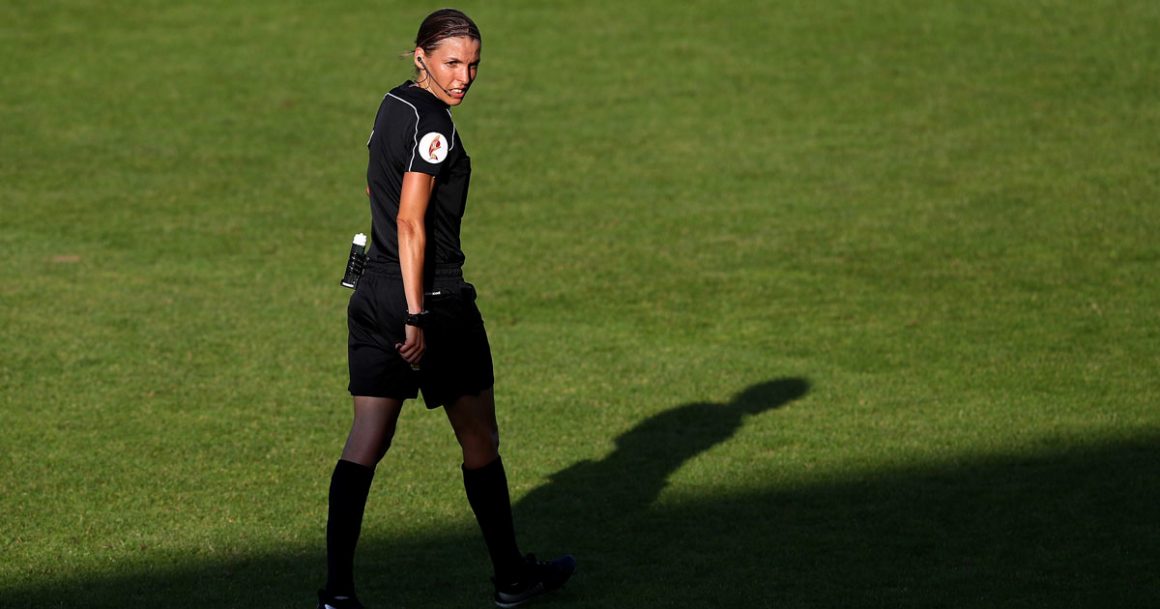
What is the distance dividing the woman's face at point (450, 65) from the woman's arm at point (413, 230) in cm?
30

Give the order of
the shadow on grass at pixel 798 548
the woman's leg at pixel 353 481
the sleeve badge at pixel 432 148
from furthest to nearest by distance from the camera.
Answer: the shadow on grass at pixel 798 548
the woman's leg at pixel 353 481
the sleeve badge at pixel 432 148

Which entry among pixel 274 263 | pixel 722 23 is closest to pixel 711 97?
pixel 722 23

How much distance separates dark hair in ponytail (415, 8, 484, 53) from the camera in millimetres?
4738

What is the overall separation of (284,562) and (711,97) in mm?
9935

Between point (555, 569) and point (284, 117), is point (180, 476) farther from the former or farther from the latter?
point (284, 117)

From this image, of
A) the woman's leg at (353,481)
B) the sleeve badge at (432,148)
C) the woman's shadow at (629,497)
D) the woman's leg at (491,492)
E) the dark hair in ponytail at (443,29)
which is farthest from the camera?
the woman's shadow at (629,497)

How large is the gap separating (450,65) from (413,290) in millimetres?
738

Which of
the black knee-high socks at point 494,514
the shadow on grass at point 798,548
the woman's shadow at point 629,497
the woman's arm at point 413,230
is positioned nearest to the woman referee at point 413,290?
the woman's arm at point 413,230

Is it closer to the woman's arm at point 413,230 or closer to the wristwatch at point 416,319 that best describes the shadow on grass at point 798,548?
the wristwatch at point 416,319

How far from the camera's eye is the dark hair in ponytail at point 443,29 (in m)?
4.74

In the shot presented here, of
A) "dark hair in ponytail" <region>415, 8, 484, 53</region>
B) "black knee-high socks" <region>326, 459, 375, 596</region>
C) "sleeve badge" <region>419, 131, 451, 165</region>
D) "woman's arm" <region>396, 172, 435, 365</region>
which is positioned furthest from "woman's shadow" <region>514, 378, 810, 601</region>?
"dark hair in ponytail" <region>415, 8, 484, 53</region>

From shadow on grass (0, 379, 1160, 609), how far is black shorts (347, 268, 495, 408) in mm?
836

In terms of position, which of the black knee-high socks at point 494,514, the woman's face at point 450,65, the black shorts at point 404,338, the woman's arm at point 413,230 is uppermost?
the woman's face at point 450,65

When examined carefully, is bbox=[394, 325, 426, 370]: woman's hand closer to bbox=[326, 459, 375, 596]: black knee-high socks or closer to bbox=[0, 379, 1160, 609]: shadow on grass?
bbox=[326, 459, 375, 596]: black knee-high socks
